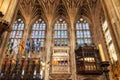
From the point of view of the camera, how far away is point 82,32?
18.4 metres

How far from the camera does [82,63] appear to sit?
1470cm

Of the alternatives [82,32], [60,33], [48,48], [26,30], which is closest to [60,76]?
[48,48]

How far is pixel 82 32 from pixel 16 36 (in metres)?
8.80

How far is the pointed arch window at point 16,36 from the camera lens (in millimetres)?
16250

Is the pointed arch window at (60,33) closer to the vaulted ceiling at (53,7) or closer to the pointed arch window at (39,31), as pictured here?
the vaulted ceiling at (53,7)

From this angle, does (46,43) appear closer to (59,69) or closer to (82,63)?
(59,69)

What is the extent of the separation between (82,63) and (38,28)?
8056mm

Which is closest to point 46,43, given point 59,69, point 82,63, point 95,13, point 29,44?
point 29,44

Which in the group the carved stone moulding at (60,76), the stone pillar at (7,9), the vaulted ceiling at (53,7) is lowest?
the carved stone moulding at (60,76)

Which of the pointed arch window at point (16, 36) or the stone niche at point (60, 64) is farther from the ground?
the pointed arch window at point (16, 36)

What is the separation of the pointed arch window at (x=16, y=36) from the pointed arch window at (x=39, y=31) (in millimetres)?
1586

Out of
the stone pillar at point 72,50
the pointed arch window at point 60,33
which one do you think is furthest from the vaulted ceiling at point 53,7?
the stone pillar at point 72,50

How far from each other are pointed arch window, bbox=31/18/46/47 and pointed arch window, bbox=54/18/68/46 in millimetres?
1633

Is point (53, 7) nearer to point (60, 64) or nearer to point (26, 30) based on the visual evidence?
point (26, 30)
